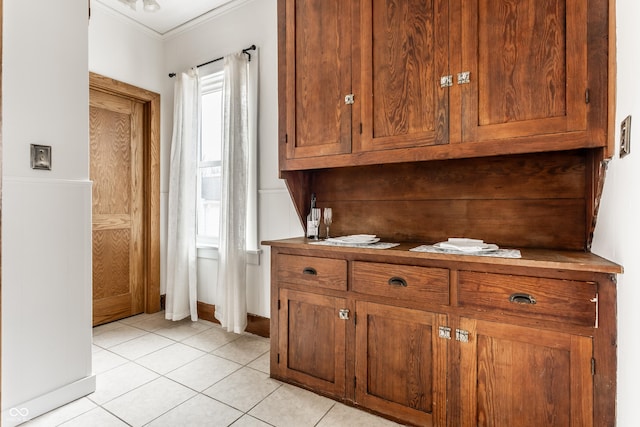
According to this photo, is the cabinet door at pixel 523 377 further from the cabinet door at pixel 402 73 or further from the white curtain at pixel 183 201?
the white curtain at pixel 183 201

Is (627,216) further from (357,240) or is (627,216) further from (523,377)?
(357,240)

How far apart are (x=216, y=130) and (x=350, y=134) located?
5.50ft

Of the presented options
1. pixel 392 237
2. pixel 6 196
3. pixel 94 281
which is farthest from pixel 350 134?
pixel 94 281

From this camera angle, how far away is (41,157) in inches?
A: 72.9

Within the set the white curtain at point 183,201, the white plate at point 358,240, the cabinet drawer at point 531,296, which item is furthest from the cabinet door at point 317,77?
the white curtain at point 183,201

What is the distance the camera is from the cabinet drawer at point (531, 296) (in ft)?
4.41

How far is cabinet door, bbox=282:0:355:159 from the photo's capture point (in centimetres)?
198

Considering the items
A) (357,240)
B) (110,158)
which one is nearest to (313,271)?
(357,240)

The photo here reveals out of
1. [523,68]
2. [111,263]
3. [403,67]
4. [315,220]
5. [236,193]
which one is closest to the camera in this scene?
[523,68]

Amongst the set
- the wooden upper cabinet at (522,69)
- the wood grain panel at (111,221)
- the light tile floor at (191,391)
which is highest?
the wooden upper cabinet at (522,69)

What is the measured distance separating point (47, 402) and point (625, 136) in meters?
2.84

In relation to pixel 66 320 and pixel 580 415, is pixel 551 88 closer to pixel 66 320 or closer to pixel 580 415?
pixel 580 415

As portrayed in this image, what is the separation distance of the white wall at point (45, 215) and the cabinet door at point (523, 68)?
2.06 metres

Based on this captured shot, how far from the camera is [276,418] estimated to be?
5.87 ft
